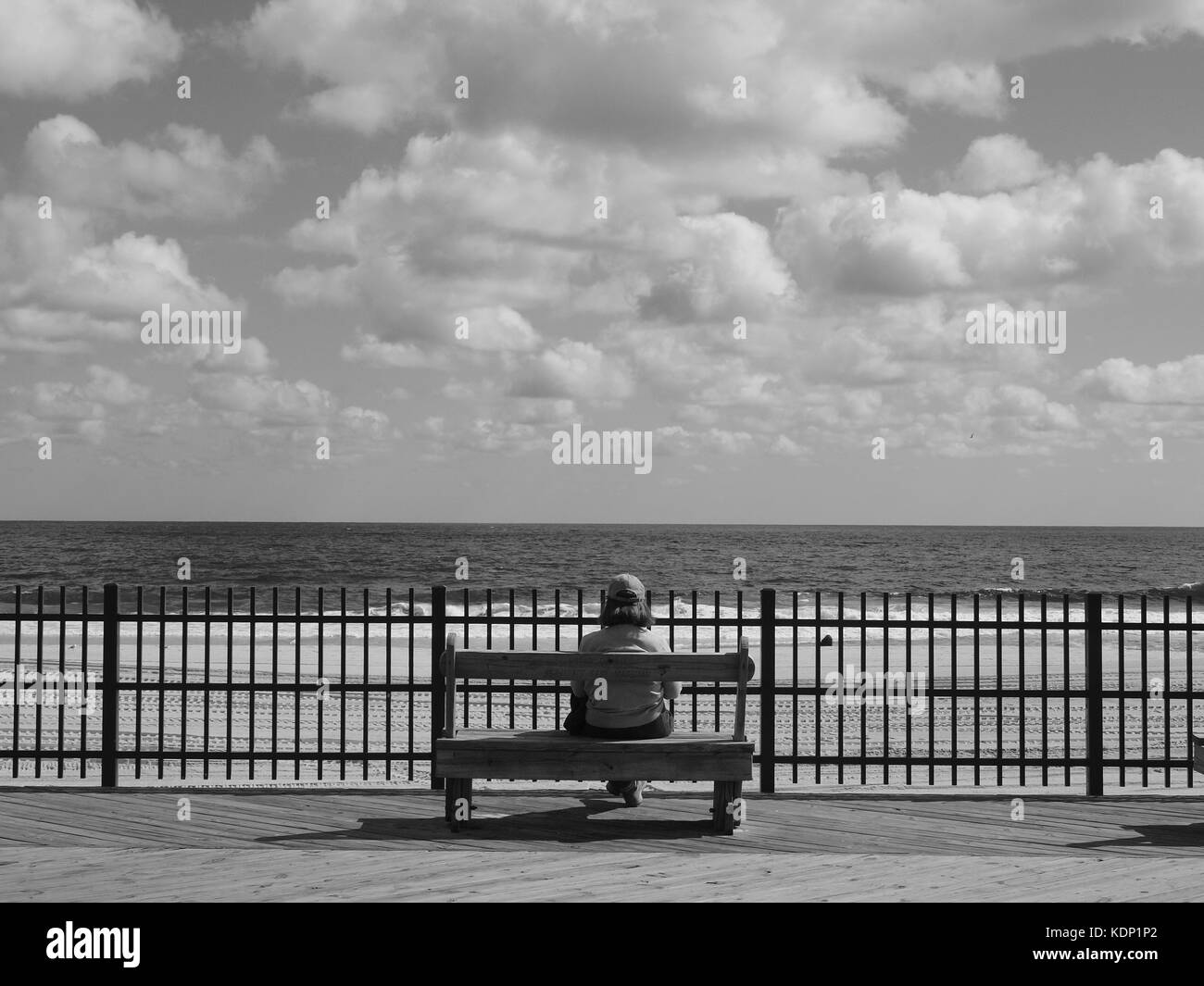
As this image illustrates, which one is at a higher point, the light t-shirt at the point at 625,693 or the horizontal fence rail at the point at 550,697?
the light t-shirt at the point at 625,693

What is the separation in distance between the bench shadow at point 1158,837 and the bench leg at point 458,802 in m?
3.24

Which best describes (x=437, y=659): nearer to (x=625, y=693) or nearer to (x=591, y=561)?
(x=625, y=693)

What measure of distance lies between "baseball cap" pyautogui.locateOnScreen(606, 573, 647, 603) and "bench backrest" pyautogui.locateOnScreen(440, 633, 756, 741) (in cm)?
46

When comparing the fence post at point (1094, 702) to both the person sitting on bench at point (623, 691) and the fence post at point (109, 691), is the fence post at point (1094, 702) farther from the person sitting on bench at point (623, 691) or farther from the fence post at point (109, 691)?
the fence post at point (109, 691)

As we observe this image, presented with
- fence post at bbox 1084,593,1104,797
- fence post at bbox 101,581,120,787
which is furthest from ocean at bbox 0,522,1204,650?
fence post at bbox 101,581,120,787

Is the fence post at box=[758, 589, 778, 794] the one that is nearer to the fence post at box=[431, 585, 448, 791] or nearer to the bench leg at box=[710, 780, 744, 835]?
the bench leg at box=[710, 780, 744, 835]

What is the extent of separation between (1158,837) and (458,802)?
3883 millimetres

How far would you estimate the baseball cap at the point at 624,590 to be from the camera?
6973 mm

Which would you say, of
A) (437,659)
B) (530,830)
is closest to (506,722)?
(437,659)

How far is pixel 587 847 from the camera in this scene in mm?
6277

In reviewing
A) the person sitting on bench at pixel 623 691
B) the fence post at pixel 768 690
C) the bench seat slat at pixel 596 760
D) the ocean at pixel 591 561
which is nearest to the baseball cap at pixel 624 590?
the person sitting on bench at pixel 623 691

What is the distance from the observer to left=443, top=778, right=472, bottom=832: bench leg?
21.7 feet

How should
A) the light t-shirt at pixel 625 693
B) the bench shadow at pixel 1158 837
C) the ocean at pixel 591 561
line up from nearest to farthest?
the bench shadow at pixel 1158 837
the light t-shirt at pixel 625 693
the ocean at pixel 591 561

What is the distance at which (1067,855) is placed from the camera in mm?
6125
